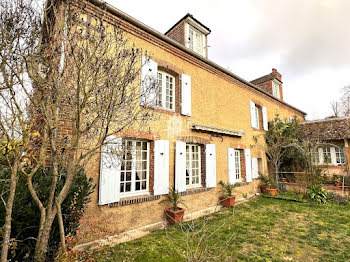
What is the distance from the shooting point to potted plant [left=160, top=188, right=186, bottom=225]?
15.7 feet

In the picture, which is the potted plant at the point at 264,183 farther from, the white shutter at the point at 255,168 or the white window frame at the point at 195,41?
the white window frame at the point at 195,41

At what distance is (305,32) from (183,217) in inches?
347

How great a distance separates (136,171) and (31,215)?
2557 mm

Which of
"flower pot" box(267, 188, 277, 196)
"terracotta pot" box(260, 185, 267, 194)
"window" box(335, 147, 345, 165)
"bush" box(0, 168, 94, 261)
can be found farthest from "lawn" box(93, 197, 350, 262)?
"window" box(335, 147, 345, 165)

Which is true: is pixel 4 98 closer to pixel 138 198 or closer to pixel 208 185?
pixel 138 198

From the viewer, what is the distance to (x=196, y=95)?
6.52m

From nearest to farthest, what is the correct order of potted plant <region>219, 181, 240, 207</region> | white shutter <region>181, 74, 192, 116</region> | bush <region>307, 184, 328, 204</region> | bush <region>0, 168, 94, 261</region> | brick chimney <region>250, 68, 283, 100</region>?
bush <region>0, 168, 94, 261</region> < white shutter <region>181, 74, 192, 116</region> < potted plant <region>219, 181, 240, 207</region> < bush <region>307, 184, 328, 204</region> < brick chimney <region>250, 68, 283, 100</region>

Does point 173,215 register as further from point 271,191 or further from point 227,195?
point 271,191

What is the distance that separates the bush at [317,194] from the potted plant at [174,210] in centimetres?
620

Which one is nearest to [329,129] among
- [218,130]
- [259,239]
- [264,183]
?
[264,183]

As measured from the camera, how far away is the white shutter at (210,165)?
6.23 meters

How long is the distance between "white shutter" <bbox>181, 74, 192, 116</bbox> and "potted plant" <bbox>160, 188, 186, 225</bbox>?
2.67 metres

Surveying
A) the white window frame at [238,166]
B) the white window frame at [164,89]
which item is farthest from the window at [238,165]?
the white window frame at [164,89]

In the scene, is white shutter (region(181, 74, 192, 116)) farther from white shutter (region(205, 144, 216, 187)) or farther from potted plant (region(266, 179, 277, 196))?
potted plant (region(266, 179, 277, 196))
